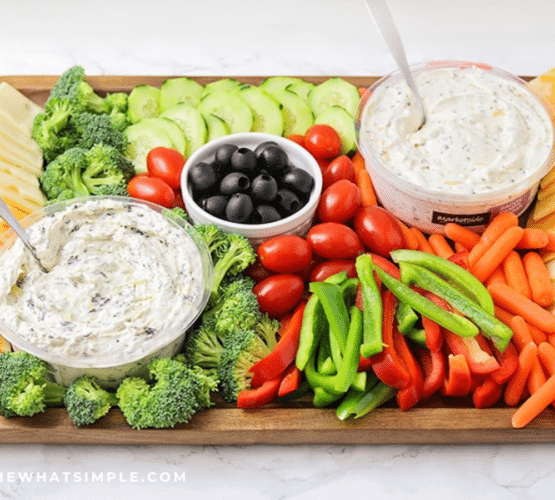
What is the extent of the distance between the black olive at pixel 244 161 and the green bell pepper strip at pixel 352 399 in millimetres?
939

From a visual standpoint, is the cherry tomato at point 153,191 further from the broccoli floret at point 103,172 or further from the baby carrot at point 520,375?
the baby carrot at point 520,375

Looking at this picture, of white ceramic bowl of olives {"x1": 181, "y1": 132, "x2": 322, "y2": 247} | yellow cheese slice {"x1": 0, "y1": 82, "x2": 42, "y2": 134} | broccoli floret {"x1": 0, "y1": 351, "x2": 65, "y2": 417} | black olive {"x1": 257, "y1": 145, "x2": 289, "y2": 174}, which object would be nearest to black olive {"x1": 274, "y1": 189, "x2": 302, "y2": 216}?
white ceramic bowl of olives {"x1": 181, "y1": 132, "x2": 322, "y2": 247}

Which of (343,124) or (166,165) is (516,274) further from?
(166,165)

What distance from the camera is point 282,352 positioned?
303 cm

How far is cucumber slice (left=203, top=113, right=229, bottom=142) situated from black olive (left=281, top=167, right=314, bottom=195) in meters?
0.47

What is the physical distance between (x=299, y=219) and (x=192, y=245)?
0.46m

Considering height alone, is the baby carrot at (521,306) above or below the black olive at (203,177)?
below

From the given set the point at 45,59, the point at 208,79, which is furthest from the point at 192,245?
the point at 45,59

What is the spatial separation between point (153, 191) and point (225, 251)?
1.48 ft

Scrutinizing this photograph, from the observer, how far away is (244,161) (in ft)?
11.0

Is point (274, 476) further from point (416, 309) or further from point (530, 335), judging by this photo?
point (530, 335)

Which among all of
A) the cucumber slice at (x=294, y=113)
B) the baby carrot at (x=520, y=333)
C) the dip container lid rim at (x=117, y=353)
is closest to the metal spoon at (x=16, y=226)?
the dip container lid rim at (x=117, y=353)

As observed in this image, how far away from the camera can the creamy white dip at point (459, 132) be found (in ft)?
11.2

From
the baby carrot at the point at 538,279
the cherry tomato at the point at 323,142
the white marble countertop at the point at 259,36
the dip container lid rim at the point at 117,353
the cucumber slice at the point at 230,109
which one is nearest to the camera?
the dip container lid rim at the point at 117,353
